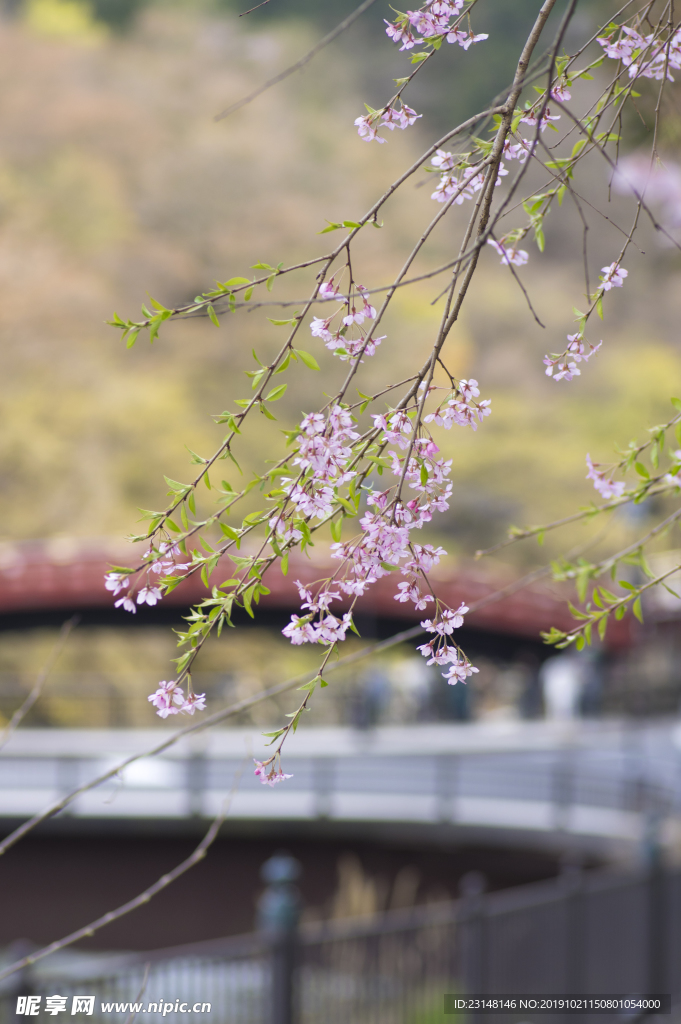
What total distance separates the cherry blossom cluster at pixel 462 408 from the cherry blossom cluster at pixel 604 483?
24 cm

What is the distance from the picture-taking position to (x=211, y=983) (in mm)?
4398

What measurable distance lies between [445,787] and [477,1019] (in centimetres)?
620

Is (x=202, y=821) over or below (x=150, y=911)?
over

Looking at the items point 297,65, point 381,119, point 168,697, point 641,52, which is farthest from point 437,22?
point 168,697

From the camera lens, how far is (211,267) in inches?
1223

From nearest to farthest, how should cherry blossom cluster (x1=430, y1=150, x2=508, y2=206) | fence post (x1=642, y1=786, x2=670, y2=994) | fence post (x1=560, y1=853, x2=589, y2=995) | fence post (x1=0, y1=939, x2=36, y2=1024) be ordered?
cherry blossom cluster (x1=430, y1=150, x2=508, y2=206), fence post (x1=0, y1=939, x2=36, y2=1024), fence post (x1=560, y1=853, x2=589, y2=995), fence post (x1=642, y1=786, x2=670, y2=994)

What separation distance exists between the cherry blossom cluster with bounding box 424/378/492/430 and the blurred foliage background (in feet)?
72.6

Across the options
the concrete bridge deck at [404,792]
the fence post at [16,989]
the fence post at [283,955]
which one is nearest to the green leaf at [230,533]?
the fence post at [16,989]

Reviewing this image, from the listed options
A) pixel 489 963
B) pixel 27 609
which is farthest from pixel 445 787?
pixel 27 609

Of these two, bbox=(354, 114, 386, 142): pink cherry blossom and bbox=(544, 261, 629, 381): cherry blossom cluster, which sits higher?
bbox=(354, 114, 386, 142): pink cherry blossom

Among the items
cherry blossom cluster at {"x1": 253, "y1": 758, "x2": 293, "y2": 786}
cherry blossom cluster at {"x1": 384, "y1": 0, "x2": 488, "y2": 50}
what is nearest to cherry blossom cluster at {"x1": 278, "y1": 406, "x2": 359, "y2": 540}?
cherry blossom cluster at {"x1": 253, "y1": 758, "x2": 293, "y2": 786}

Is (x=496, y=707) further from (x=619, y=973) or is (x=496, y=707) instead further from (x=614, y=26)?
(x=614, y=26)

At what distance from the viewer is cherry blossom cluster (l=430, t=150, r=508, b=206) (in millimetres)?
1488

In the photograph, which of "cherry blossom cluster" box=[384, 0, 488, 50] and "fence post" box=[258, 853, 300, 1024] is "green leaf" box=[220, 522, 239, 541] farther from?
"fence post" box=[258, 853, 300, 1024]
